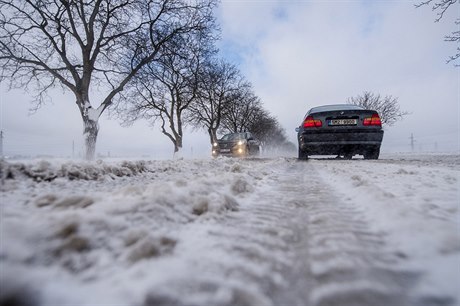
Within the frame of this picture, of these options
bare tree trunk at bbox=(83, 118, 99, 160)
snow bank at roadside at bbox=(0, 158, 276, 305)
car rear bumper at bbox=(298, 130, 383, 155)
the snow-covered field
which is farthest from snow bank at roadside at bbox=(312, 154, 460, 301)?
bare tree trunk at bbox=(83, 118, 99, 160)

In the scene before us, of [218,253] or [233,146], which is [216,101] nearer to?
[233,146]

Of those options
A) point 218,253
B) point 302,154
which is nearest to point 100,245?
point 218,253

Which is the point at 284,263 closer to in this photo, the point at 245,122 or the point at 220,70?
the point at 220,70

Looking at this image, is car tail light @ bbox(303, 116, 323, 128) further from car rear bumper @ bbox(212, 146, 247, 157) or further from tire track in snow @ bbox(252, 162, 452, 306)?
car rear bumper @ bbox(212, 146, 247, 157)

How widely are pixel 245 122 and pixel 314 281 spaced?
34.4 m

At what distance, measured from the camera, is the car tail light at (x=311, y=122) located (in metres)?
6.57

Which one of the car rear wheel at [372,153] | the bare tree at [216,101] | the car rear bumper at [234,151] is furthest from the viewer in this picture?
the bare tree at [216,101]

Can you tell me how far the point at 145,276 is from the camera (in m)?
0.77

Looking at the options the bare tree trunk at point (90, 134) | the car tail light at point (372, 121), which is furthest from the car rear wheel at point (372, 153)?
the bare tree trunk at point (90, 134)

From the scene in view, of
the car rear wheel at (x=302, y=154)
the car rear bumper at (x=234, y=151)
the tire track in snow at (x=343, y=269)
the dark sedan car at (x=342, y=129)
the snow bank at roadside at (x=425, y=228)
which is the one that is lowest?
the tire track in snow at (x=343, y=269)

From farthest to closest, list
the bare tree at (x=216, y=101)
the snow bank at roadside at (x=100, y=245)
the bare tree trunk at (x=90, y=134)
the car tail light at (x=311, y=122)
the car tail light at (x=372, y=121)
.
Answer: the bare tree at (x=216, y=101) < the bare tree trunk at (x=90, y=134) < the car tail light at (x=311, y=122) < the car tail light at (x=372, y=121) < the snow bank at roadside at (x=100, y=245)

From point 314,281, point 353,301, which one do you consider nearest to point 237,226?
point 314,281

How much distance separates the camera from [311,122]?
6.61 metres

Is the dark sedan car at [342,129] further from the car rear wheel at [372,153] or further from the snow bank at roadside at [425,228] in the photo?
the snow bank at roadside at [425,228]
